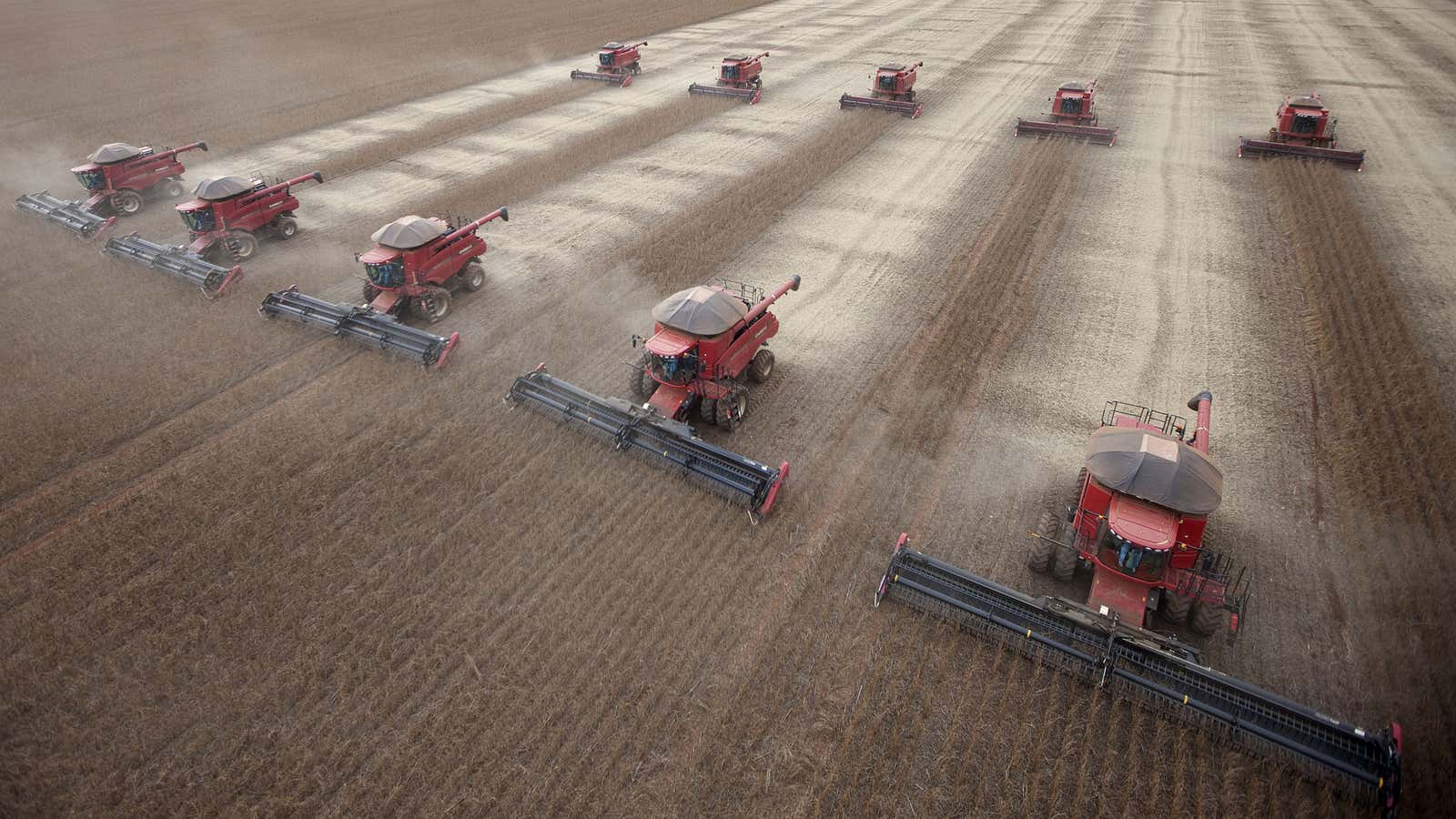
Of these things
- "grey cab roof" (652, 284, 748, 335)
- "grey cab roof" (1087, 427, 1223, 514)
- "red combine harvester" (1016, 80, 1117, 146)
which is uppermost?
"red combine harvester" (1016, 80, 1117, 146)

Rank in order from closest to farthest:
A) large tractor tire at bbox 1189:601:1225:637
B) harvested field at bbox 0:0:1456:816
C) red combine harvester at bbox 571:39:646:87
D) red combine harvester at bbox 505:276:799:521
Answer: harvested field at bbox 0:0:1456:816
large tractor tire at bbox 1189:601:1225:637
red combine harvester at bbox 505:276:799:521
red combine harvester at bbox 571:39:646:87

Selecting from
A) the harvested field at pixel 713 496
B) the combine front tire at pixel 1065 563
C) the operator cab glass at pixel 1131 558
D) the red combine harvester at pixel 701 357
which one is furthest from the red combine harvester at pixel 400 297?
the operator cab glass at pixel 1131 558

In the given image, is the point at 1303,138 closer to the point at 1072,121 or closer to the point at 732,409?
the point at 1072,121

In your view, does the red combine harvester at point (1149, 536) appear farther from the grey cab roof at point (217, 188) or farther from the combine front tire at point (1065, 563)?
the grey cab roof at point (217, 188)

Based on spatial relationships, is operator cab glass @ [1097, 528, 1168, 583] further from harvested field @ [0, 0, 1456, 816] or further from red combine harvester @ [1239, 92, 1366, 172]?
red combine harvester @ [1239, 92, 1366, 172]

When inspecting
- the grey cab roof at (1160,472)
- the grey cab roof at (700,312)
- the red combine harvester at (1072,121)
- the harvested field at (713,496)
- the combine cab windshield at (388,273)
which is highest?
the red combine harvester at (1072,121)

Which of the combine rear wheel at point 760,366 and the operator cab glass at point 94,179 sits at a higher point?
the operator cab glass at point 94,179

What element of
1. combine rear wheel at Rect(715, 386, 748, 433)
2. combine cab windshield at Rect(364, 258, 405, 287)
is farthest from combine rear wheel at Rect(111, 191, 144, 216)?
combine rear wheel at Rect(715, 386, 748, 433)
